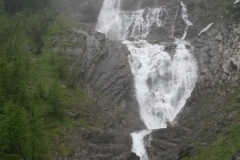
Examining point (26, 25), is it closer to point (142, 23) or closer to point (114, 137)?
point (142, 23)

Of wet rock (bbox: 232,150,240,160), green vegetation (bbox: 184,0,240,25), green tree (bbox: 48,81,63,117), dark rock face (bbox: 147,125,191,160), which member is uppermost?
green vegetation (bbox: 184,0,240,25)

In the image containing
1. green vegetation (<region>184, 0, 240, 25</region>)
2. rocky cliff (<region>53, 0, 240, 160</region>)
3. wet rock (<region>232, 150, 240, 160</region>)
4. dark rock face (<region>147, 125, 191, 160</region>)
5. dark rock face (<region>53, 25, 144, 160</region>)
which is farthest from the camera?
green vegetation (<region>184, 0, 240, 25</region>)

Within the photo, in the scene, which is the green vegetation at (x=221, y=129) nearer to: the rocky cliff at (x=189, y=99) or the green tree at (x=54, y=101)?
the rocky cliff at (x=189, y=99)

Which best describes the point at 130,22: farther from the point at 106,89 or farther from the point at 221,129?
the point at 221,129

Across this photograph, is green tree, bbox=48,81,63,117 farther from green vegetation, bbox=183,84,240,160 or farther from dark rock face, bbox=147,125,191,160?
green vegetation, bbox=183,84,240,160

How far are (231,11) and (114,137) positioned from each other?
36.1m

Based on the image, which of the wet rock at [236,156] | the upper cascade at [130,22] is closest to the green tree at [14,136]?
the wet rock at [236,156]

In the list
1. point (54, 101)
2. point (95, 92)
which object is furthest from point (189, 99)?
point (54, 101)

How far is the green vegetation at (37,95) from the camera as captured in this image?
31.6 m

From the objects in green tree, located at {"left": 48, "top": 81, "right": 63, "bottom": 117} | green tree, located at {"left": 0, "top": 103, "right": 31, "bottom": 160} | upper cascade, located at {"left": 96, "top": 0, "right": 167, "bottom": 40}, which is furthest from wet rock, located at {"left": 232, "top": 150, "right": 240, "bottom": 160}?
upper cascade, located at {"left": 96, "top": 0, "right": 167, "bottom": 40}

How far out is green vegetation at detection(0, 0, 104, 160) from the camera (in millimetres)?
31609

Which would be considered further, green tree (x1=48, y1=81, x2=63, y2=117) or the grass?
green tree (x1=48, y1=81, x2=63, y2=117)

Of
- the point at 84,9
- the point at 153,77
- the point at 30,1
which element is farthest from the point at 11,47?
the point at 84,9

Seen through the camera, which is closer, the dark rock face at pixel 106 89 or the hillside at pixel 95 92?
the hillside at pixel 95 92
